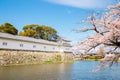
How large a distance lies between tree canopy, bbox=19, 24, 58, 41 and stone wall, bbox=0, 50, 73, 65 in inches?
579

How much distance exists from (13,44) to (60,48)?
16.1 m

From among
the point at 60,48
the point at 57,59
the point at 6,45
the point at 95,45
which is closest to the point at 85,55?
the point at 95,45

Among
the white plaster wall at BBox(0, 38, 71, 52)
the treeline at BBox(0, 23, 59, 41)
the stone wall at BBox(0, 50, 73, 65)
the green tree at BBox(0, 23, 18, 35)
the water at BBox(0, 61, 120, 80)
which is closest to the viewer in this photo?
the water at BBox(0, 61, 120, 80)

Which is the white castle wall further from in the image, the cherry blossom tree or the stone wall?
the cherry blossom tree

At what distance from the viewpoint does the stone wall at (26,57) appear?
100ft

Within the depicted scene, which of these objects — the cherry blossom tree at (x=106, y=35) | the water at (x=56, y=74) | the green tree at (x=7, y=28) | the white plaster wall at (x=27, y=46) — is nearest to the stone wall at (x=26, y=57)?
the white plaster wall at (x=27, y=46)

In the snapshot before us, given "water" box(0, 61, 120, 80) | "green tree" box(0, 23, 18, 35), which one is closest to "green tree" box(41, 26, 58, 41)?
"green tree" box(0, 23, 18, 35)

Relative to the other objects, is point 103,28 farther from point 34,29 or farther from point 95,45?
point 34,29

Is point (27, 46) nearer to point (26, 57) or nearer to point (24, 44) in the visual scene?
point (24, 44)

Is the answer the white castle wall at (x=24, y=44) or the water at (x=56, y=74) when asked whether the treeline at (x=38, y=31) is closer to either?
the white castle wall at (x=24, y=44)

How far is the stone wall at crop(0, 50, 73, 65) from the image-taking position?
30.5 metres

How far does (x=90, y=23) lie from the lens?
273 inches

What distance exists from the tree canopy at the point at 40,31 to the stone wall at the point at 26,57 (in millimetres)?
14697

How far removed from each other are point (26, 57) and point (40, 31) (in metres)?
28.7
